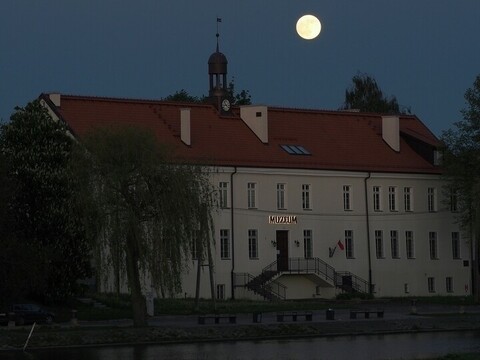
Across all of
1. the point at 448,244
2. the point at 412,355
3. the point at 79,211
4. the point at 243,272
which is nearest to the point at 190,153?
the point at 243,272

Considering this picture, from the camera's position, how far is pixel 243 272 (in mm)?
81562

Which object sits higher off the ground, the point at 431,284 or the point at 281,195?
the point at 281,195

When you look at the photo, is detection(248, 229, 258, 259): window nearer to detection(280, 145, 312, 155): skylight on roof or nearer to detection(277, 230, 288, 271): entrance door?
detection(277, 230, 288, 271): entrance door

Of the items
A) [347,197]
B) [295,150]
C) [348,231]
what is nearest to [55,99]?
[295,150]

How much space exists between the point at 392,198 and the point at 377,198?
119 centimetres

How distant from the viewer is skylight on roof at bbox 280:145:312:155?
8606cm

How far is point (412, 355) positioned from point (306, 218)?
137ft

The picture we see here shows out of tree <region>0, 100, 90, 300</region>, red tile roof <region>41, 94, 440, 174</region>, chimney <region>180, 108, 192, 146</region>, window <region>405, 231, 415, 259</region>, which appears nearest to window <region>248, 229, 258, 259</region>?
red tile roof <region>41, 94, 440, 174</region>

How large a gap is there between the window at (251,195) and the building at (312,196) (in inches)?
2.3

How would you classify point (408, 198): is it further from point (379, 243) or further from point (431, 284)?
point (431, 284)

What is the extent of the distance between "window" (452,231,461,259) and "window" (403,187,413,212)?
4.05 meters

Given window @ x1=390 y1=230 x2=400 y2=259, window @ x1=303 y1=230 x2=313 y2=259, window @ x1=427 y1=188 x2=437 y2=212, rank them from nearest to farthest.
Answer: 1. window @ x1=303 y1=230 x2=313 y2=259
2. window @ x1=390 y1=230 x2=400 y2=259
3. window @ x1=427 y1=188 x2=437 y2=212

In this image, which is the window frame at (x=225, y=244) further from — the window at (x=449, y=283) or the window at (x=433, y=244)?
the window at (x=449, y=283)

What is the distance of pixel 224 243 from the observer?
81500 millimetres
